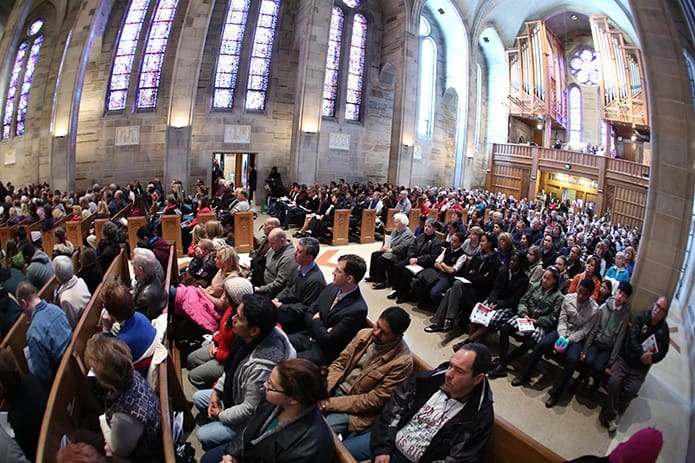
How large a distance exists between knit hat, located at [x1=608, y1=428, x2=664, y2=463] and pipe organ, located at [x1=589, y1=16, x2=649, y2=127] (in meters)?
18.7

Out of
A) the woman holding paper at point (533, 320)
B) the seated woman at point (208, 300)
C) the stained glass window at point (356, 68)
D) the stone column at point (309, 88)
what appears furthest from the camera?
the stained glass window at point (356, 68)

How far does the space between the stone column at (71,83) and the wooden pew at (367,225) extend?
30.8 feet

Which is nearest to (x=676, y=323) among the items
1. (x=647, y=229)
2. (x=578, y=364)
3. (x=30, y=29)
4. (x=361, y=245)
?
(x=647, y=229)

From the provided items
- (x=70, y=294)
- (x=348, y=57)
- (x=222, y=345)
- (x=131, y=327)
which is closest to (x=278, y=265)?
(x=222, y=345)

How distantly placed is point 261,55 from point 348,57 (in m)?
3.79

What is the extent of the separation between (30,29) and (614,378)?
20924mm

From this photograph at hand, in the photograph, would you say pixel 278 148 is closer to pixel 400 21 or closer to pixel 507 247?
pixel 400 21

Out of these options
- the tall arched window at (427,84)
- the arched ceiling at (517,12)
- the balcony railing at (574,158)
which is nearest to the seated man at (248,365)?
the balcony railing at (574,158)

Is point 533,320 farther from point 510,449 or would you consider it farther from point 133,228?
point 133,228

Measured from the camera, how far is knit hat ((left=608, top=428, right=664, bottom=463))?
1668mm

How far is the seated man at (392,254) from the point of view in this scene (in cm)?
619

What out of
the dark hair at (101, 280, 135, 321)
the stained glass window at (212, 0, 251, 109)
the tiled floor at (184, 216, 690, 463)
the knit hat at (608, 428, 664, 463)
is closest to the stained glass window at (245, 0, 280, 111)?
the stained glass window at (212, 0, 251, 109)

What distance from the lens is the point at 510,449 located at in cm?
209

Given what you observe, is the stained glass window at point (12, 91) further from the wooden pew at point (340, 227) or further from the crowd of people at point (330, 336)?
the wooden pew at point (340, 227)
